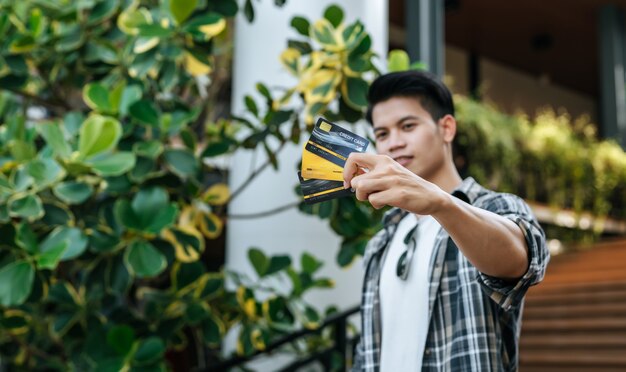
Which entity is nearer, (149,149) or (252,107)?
(149,149)

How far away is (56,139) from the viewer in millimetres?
2354

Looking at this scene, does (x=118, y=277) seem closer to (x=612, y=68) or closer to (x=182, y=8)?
(x=182, y=8)

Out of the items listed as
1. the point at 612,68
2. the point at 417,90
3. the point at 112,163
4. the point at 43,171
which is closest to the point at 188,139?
the point at 112,163

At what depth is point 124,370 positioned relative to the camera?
2.52 meters

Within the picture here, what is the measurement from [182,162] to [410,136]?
48.4 inches

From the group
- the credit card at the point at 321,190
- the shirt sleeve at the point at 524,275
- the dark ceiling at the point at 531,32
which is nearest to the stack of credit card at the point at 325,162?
the credit card at the point at 321,190

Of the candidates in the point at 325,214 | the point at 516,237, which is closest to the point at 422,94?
the point at 516,237

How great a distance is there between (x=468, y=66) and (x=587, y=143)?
12.7 ft

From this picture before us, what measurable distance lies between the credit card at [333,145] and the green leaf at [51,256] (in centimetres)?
123

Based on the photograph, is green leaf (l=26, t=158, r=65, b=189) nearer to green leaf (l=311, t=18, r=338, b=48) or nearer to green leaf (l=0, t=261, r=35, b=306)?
green leaf (l=0, t=261, r=35, b=306)

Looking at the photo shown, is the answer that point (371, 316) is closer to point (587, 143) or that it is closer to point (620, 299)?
point (620, 299)

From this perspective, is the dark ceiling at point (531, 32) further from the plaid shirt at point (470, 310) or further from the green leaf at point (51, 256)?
the plaid shirt at point (470, 310)

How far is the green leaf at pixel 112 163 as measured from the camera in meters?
2.30

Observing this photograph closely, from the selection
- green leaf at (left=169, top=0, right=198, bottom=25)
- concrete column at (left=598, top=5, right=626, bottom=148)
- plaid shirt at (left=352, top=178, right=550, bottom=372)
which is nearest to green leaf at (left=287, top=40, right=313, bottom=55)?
green leaf at (left=169, top=0, right=198, bottom=25)
